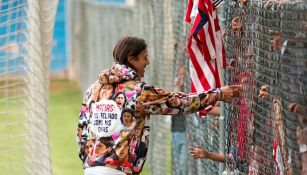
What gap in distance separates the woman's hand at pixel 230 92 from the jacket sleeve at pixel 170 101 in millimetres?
29

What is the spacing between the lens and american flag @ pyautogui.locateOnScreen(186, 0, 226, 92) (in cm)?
740

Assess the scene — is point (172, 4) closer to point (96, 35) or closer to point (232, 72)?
point (232, 72)

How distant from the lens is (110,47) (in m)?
19.0

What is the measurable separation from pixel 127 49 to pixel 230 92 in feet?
2.39

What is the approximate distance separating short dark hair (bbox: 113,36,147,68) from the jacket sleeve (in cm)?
29

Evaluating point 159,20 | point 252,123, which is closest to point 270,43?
point 252,123

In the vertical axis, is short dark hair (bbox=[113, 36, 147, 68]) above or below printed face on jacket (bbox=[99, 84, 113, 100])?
above

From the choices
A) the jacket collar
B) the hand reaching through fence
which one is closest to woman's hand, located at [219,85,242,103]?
the hand reaching through fence

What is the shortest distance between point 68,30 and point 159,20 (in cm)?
1809

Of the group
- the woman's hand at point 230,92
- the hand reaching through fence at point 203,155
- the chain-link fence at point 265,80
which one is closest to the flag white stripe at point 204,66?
the chain-link fence at point 265,80

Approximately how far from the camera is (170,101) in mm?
6809

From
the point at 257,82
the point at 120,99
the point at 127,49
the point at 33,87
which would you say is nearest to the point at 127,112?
the point at 120,99

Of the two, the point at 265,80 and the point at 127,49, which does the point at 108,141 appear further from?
the point at 265,80

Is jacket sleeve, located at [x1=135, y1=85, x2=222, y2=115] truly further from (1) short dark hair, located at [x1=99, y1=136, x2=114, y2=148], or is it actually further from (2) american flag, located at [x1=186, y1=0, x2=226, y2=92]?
(2) american flag, located at [x1=186, y1=0, x2=226, y2=92]
